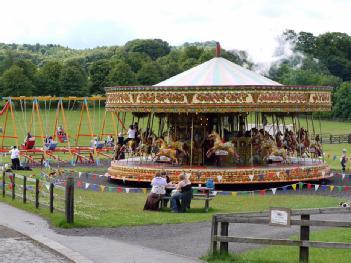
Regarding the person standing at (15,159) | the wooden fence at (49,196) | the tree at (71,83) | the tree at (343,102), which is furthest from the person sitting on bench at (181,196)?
the tree at (71,83)

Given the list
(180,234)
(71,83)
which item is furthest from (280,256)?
(71,83)

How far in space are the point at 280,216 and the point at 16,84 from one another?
91.8m

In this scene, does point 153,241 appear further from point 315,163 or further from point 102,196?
point 315,163

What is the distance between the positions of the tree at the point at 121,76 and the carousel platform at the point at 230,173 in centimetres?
7226

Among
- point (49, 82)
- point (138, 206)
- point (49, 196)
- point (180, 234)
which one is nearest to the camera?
point (180, 234)

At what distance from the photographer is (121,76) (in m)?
107

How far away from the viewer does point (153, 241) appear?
1702cm

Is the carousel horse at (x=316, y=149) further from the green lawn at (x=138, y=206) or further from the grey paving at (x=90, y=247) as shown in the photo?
the grey paving at (x=90, y=247)

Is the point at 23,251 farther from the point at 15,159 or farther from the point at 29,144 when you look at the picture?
the point at 29,144

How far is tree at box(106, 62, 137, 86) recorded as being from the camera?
350ft

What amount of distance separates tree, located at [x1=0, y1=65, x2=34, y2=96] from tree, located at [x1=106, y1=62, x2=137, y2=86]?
38.1 feet

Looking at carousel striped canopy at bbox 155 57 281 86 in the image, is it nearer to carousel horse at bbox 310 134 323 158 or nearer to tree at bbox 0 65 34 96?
carousel horse at bbox 310 134 323 158

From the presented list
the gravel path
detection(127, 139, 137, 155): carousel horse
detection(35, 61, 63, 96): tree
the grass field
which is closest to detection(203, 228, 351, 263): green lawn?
the gravel path

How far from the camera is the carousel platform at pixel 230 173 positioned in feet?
103
